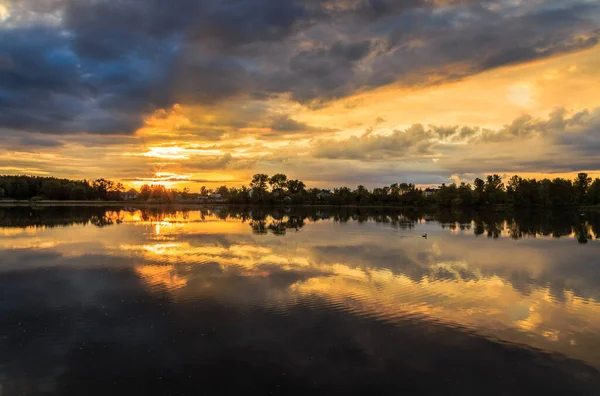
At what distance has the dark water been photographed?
40.7ft

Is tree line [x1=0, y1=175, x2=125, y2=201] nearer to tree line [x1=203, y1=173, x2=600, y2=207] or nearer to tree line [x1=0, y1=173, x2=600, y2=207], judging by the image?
tree line [x1=0, y1=173, x2=600, y2=207]

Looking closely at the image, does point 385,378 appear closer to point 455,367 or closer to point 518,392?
point 455,367

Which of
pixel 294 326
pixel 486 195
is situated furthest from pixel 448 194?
pixel 294 326

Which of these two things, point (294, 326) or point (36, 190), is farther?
point (36, 190)

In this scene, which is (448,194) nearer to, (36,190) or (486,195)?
(486,195)

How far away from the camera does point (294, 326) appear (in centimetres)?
1694

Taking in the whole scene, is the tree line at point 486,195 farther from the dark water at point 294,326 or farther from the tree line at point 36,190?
the dark water at point 294,326

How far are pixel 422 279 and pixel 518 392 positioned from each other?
14.7 m

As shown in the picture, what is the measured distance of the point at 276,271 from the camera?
28547 millimetres

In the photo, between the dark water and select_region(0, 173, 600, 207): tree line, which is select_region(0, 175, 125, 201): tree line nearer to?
select_region(0, 173, 600, 207): tree line

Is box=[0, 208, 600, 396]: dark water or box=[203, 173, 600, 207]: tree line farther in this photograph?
box=[203, 173, 600, 207]: tree line

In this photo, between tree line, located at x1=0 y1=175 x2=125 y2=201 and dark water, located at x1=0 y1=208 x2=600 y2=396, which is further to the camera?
tree line, located at x1=0 y1=175 x2=125 y2=201

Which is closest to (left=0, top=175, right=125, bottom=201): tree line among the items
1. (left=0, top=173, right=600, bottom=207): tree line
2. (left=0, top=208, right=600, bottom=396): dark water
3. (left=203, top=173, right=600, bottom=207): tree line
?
(left=0, top=173, right=600, bottom=207): tree line

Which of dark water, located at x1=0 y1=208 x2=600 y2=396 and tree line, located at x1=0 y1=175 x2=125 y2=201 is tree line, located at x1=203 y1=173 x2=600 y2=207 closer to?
tree line, located at x1=0 y1=175 x2=125 y2=201
